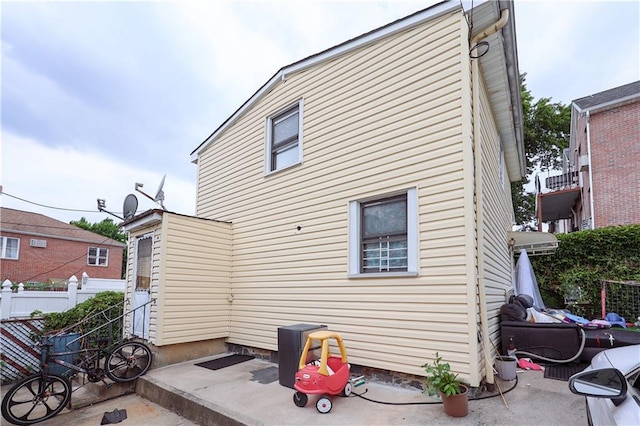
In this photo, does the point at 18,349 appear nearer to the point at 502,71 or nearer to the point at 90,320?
the point at 90,320

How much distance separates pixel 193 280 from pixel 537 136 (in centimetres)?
2220

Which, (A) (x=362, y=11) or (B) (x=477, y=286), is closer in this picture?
(B) (x=477, y=286)

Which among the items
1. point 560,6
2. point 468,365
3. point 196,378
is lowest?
point 196,378

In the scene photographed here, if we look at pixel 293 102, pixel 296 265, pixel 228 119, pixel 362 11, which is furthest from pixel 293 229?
pixel 362 11

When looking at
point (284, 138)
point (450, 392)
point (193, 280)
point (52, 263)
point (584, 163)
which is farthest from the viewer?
point (52, 263)

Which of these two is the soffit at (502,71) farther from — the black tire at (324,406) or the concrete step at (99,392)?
the concrete step at (99,392)

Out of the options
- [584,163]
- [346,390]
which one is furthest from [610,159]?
[346,390]

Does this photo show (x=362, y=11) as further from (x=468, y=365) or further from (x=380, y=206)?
(x=468, y=365)

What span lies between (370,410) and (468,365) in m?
1.28

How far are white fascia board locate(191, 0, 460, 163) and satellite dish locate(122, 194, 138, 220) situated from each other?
2.39 metres

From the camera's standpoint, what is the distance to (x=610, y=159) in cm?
1332

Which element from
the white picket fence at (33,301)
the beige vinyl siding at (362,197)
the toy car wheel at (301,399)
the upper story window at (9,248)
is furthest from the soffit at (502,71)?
the upper story window at (9,248)

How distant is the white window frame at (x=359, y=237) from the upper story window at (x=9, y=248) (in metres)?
23.2

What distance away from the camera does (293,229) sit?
6.44 m
